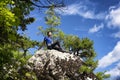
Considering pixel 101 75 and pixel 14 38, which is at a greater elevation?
pixel 101 75

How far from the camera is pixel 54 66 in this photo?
19.8m

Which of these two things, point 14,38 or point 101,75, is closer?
point 14,38

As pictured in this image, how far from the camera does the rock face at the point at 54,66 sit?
63.9 feet

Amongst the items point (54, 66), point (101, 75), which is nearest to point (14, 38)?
point (54, 66)

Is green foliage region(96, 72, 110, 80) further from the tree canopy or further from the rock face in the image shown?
the tree canopy

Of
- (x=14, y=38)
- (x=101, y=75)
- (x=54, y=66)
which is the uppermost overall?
(x=101, y=75)

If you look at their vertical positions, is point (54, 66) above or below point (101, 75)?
below

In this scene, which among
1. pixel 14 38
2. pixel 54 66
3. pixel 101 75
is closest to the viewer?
pixel 14 38

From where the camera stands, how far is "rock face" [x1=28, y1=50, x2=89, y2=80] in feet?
Result: 63.9

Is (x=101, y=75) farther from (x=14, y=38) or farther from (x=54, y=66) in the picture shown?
(x=14, y=38)

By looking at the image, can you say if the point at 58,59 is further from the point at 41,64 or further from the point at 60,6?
the point at 60,6

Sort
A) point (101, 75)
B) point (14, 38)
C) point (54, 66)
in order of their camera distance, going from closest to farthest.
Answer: point (14, 38), point (54, 66), point (101, 75)

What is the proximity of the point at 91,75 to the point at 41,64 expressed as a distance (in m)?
3.20

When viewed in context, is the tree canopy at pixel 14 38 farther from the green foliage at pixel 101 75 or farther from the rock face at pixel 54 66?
the green foliage at pixel 101 75
